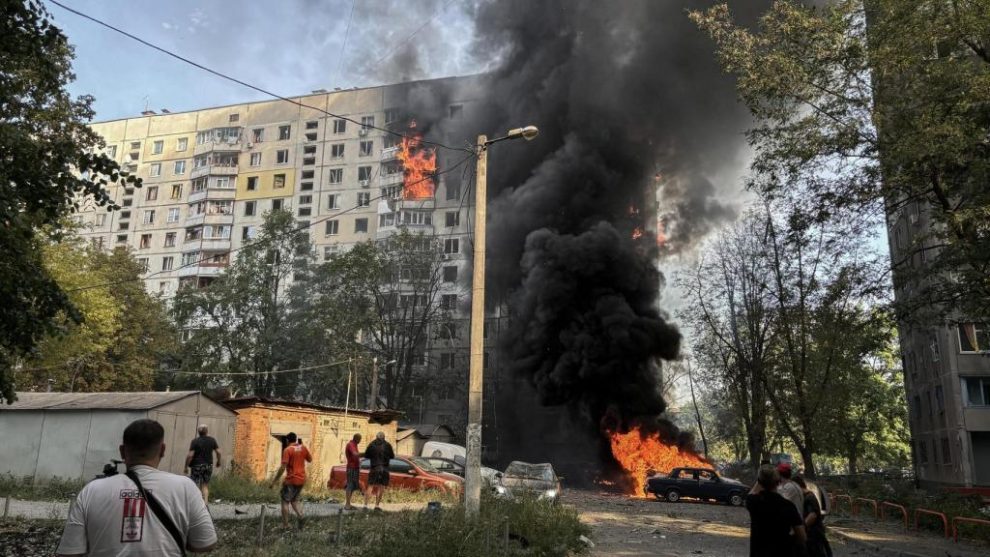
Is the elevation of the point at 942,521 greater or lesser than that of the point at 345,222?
lesser

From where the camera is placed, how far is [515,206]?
3712 centimetres

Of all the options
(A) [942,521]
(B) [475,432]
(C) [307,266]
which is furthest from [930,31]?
(C) [307,266]

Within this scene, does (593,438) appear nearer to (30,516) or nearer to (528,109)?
(528,109)

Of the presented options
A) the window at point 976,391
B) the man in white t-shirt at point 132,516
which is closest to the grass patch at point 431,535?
the man in white t-shirt at point 132,516

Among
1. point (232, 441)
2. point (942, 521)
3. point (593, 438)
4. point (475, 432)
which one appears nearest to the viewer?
point (475, 432)

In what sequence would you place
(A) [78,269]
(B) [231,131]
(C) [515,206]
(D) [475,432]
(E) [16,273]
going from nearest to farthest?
(E) [16,273]
(D) [475,432]
(A) [78,269]
(C) [515,206]
(B) [231,131]

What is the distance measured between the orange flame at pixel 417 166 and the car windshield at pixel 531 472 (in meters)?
36.9

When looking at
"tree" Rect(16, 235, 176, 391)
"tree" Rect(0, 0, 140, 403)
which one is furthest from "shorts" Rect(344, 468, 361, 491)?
"tree" Rect(16, 235, 176, 391)

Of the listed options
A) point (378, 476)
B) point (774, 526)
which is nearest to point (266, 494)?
point (378, 476)

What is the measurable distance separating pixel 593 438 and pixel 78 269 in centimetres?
2618

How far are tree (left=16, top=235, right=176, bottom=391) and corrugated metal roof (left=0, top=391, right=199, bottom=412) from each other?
24.4 ft

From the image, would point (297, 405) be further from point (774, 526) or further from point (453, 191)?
point (453, 191)

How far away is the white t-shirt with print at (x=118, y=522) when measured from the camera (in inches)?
110

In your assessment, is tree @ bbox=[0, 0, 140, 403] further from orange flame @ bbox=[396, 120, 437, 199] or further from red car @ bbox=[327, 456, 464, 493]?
orange flame @ bbox=[396, 120, 437, 199]
